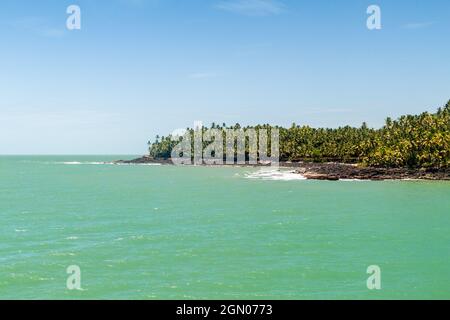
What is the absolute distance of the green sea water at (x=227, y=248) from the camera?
27.9 metres

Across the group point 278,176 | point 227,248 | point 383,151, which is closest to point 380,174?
point 383,151

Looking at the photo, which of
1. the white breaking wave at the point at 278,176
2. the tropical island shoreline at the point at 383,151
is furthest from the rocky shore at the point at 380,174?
the white breaking wave at the point at 278,176

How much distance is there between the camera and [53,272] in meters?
31.2

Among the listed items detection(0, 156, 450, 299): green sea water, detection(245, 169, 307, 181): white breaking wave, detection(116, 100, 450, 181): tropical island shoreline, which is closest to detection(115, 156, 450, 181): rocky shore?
detection(116, 100, 450, 181): tropical island shoreline

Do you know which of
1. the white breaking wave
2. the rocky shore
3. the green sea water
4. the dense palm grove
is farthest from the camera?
the white breaking wave

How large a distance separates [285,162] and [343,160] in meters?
28.5

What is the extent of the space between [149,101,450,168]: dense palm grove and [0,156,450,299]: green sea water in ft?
142

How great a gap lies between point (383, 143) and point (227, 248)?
10040cm

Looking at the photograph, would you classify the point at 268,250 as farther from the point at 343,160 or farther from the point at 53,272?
the point at 343,160

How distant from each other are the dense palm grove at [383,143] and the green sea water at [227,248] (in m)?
43.2

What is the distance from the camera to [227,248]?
124 ft

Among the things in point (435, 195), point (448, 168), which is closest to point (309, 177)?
point (448, 168)

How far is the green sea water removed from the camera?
2792cm

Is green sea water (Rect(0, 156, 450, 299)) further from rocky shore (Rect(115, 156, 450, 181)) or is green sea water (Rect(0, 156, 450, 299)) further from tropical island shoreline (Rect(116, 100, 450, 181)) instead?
tropical island shoreline (Rect(116, 100, 450, 181))
